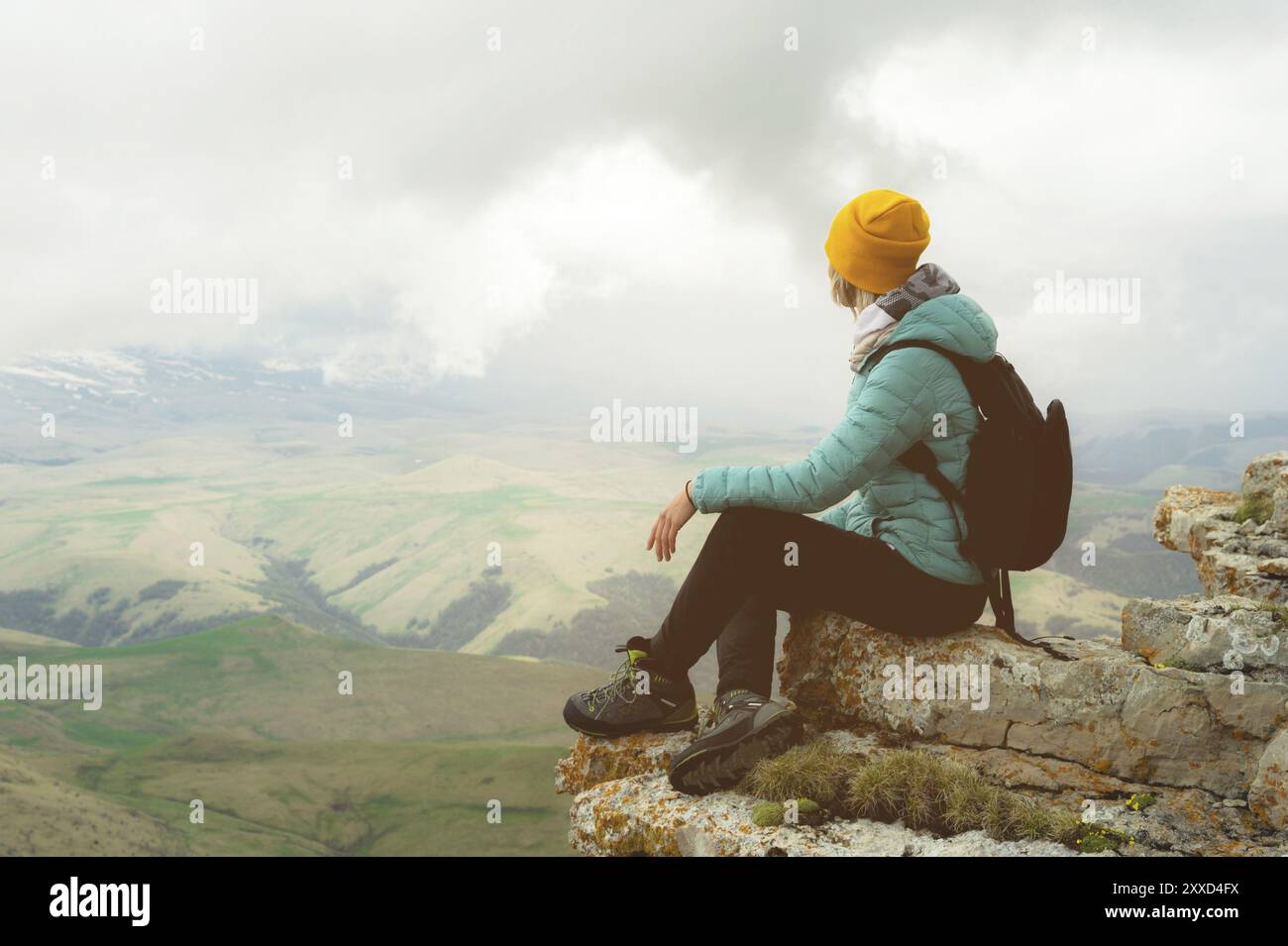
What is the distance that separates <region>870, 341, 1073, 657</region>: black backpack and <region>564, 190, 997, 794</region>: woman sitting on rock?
3.9 inches

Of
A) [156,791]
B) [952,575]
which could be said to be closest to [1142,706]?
[952,575]

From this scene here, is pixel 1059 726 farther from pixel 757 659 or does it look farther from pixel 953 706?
pixel 757 659

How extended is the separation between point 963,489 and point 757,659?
2.00 meters

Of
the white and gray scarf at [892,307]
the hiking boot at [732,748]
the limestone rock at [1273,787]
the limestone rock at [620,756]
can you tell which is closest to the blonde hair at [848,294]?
the white and gray scarf at [892,307]

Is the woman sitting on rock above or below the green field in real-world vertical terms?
above

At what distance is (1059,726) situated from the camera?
21.6ft

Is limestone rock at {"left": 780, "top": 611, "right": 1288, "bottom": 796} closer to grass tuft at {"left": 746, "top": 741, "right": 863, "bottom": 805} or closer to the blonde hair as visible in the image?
grass tuft at {"left": 746, "top": 741, "right": 863, "bottom": 805}

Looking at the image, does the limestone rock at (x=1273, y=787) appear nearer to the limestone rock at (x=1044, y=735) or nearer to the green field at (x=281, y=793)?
the limestone rock at (x=1044, y=735)

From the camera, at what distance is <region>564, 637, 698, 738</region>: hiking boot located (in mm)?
7105

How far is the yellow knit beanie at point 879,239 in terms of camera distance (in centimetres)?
625

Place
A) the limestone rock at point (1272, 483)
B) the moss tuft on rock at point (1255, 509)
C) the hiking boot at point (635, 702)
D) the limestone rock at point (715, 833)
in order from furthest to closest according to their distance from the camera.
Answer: the moss tuft on rock at point (1255, 509) < the limestone rock at point (1272, 483) < the hiking boot at point (635, 702) < the limestone rock at point (715, 833)

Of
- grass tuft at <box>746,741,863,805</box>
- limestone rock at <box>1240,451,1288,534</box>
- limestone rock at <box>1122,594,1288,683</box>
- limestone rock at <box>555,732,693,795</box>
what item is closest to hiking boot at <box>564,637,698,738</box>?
limestone rock at <box>555,732,693,795</box>

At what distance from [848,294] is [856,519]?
5.70 ft

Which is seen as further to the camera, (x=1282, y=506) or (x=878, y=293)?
(x=1282, y=506)
